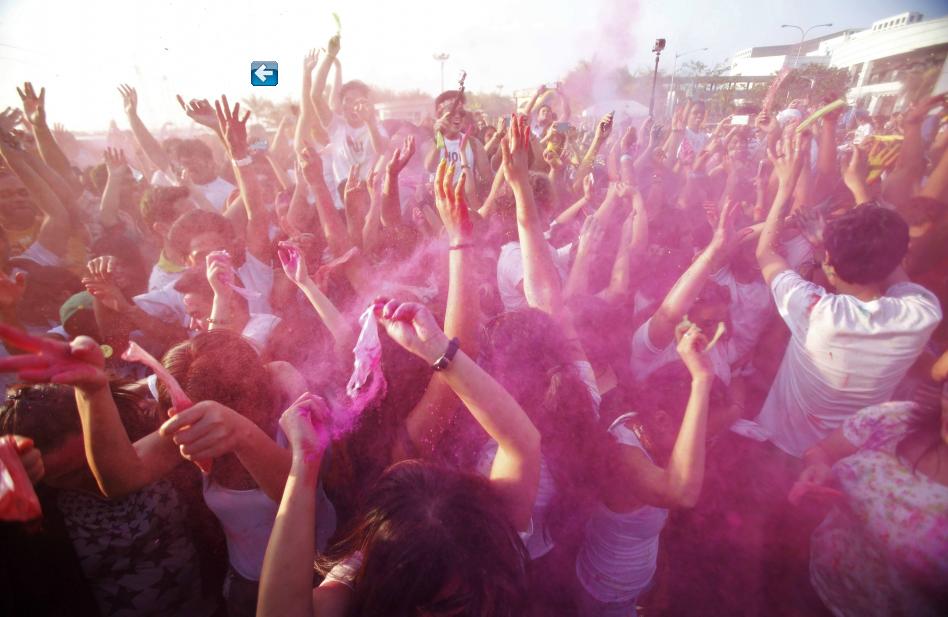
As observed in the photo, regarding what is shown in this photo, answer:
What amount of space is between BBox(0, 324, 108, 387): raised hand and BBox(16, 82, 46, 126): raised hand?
521 cm

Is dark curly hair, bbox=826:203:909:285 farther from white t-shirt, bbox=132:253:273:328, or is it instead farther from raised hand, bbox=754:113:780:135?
raised hand, bbox=754:113:780:135

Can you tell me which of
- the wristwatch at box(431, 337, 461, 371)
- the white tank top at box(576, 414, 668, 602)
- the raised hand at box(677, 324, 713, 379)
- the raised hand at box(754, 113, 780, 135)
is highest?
the raised hand at box(754, 113, 780, 135)

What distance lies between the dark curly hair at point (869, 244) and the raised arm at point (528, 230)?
4.93 feet

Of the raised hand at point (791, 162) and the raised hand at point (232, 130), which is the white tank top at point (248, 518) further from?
the raised hand at point (791, 162)

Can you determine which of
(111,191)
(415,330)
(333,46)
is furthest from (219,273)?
(333,46)

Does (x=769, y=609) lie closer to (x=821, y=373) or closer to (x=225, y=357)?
(x=821, y=373)

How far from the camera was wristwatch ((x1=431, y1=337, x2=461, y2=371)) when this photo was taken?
1275 mm

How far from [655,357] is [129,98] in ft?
25.0

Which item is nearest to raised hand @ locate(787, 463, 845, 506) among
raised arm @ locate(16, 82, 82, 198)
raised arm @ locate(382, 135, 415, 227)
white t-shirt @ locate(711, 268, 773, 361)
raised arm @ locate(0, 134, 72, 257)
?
white t-shirt @ locate(711, 268, 773, 361)

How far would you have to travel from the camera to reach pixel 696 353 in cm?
170

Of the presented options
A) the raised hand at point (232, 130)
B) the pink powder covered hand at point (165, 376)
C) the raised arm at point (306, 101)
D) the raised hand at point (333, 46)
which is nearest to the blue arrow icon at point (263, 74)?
the raised hand at point (232, 130)

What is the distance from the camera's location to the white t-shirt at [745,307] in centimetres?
293

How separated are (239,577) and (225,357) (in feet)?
3.48

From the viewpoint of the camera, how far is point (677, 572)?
8.73ft
